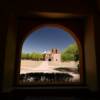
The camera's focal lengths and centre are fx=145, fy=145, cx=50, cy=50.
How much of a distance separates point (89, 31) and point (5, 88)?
3425 mm

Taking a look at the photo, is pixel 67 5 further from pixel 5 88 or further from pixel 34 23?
pixel 5 88

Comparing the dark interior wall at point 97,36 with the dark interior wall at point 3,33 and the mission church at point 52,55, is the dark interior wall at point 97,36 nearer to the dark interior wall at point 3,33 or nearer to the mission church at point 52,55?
the dark interior wall at point 3,33

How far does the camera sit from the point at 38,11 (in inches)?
190

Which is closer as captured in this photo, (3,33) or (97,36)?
(3,33)

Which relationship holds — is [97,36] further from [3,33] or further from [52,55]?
[52,55]

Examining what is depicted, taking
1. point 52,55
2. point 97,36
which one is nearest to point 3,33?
point 97,36

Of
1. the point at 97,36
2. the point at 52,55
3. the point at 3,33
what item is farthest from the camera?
the point at 52,55

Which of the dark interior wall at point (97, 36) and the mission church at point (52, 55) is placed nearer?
the dark interior wall at point (97, 36)

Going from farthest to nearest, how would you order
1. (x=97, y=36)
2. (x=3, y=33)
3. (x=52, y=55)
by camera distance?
(x=52, y=55) → (x=97, y=36) → (x=3, y=33)

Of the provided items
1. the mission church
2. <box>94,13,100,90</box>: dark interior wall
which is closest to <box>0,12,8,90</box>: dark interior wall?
<box>94,13,100,90</box>: dark interior wall

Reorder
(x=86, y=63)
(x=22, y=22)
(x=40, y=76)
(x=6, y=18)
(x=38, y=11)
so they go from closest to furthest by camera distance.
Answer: (x=6, y=18)
(x=38, y=11)
(x=86, y=63)
(x=22, y=22)
(x=40, y=76)

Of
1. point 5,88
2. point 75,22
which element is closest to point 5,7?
point 5,88

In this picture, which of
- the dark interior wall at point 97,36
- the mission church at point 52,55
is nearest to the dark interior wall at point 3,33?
the dark interior wall at point 97,36

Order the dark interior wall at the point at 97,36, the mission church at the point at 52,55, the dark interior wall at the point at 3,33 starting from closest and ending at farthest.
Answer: the dark interior wall at the point at 3,33 → the dark interior wall at the point at 97,36 → the mission church at the point at 52,55
